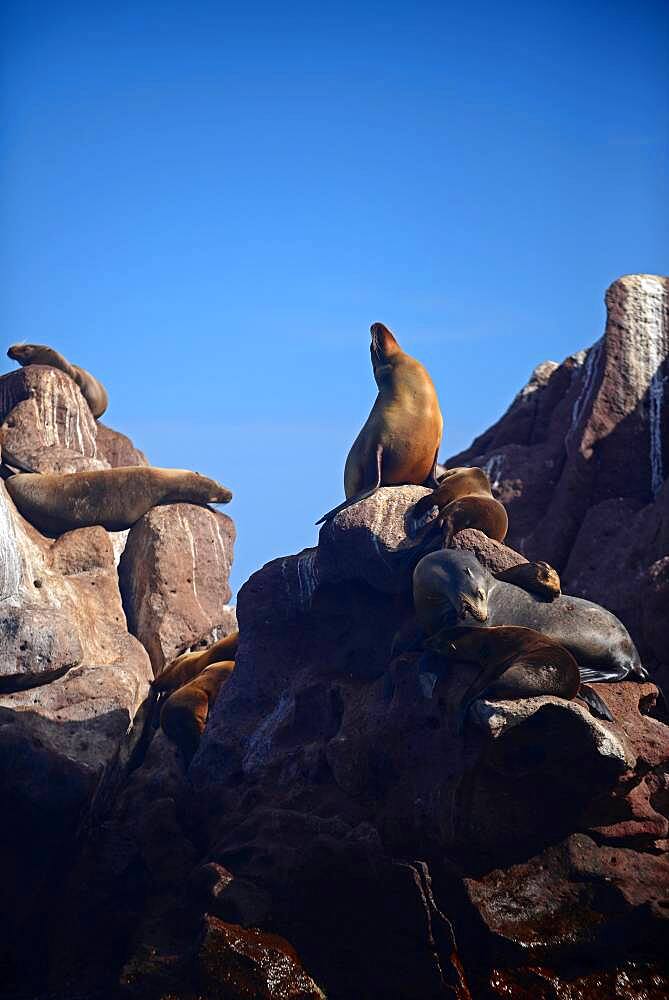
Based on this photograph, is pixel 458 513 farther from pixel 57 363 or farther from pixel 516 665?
pixel 57 363

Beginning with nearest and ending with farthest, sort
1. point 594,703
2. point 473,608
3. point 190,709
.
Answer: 1. point 594,703
2. point 473,608
3. point 190,709

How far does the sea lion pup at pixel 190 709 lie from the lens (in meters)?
10.5

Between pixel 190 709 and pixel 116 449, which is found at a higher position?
pixel 116 449

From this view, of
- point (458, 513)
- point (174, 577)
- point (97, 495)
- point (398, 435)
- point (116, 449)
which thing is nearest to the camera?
point (458, 513)

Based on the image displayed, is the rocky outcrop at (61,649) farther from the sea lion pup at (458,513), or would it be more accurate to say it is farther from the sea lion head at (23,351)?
the sea lion pup at (458,513)

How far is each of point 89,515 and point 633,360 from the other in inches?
262

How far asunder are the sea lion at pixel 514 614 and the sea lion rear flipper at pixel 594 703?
45 cm

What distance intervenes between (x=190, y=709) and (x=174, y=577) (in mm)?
3306

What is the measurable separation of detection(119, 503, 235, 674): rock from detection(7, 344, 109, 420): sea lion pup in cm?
393

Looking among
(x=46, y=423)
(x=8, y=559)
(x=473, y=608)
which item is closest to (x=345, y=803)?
(x=473, y=608)

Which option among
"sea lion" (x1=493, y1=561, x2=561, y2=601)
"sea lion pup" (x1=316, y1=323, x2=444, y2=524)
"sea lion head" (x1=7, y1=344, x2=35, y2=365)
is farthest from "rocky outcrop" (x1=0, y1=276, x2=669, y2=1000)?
"sea lion head" (x1=7, y1=344, x2=35, y2=365)

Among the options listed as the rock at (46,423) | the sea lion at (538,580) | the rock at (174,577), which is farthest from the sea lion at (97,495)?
the sea lion at (538,580)

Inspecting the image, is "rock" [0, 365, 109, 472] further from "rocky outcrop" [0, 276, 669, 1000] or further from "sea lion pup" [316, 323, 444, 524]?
"sea lion pup" [316, 323, 444, 524]

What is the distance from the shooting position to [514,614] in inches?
332
